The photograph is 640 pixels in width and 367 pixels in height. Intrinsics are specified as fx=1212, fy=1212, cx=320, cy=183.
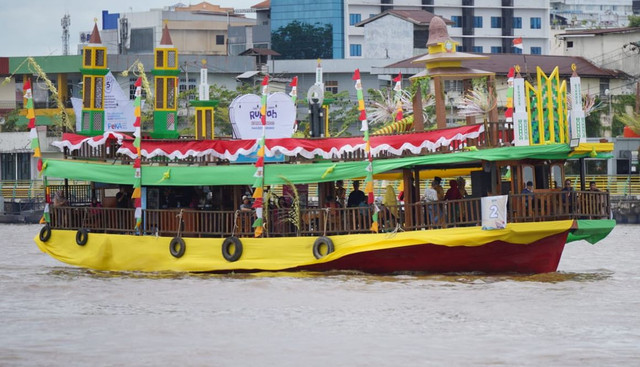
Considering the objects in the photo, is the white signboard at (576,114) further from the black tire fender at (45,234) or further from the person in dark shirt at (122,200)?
the black tire fender at (45,234)

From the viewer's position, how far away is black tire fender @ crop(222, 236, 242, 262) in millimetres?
24672

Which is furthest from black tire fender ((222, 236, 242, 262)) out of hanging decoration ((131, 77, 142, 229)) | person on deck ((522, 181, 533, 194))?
person on deck ((522, 181, 533, 194))

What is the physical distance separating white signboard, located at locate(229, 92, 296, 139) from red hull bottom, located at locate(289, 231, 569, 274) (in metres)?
3.18

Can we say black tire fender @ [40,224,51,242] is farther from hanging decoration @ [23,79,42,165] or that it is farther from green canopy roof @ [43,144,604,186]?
hanging decoration @ [23,79,42,165]

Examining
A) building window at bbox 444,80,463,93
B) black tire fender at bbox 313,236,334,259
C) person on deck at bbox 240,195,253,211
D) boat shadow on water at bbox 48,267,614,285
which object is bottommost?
boat shadow on water at bbox 48,267,614,285

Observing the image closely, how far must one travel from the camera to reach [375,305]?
66.0 ft

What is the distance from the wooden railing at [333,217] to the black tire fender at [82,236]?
230 millimetres

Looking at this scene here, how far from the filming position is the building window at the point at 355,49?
80000 mm

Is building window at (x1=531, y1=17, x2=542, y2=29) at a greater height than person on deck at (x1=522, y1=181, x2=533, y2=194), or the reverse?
building window at (x1=531, y1=17, x2=542, y2=29)

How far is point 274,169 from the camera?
24.7 meters

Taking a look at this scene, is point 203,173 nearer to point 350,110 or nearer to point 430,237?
point 430,237

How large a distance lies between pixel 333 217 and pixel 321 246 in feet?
2.72

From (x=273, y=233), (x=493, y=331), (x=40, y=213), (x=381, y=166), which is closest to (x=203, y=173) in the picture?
(x=273, y=233)

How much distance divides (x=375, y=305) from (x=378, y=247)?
3.28m
